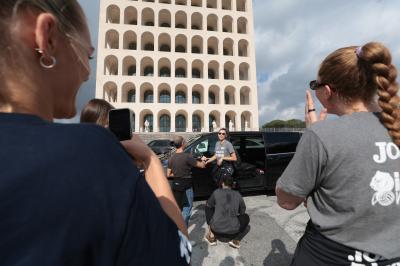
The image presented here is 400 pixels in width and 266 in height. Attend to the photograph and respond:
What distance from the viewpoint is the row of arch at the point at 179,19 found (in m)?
32.0

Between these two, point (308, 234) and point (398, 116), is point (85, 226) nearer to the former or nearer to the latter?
point (308, 234)

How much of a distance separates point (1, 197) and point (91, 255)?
7.6 inches

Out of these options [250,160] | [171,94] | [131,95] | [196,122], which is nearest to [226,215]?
[250,160]

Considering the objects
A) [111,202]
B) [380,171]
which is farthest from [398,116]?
[111,202]

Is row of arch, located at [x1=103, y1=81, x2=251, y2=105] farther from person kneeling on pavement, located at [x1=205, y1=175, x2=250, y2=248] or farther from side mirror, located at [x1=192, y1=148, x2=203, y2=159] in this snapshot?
person kneeling on pavement, located at [x1=205, y1=175, x2=250, y2=248]

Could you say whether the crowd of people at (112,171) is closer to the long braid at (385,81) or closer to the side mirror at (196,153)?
the long braid at (385,81)

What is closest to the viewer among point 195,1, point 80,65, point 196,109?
point 80,65

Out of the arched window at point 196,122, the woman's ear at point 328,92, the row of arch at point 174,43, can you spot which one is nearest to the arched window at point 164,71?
the row of arch at point 174,43

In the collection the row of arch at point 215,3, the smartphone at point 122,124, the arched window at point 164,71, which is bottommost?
the smartphone at point 122,124

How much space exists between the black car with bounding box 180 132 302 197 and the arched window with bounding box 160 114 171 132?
1055 inches

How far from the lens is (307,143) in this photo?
1184 mm

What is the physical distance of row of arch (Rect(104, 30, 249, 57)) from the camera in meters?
31.4

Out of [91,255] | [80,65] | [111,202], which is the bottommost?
[91,255]

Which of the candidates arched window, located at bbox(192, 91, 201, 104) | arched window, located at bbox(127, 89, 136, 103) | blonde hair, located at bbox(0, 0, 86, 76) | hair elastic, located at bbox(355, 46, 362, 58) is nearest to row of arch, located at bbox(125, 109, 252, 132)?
arched window, located at bbox(192, 91, 201, 104)
